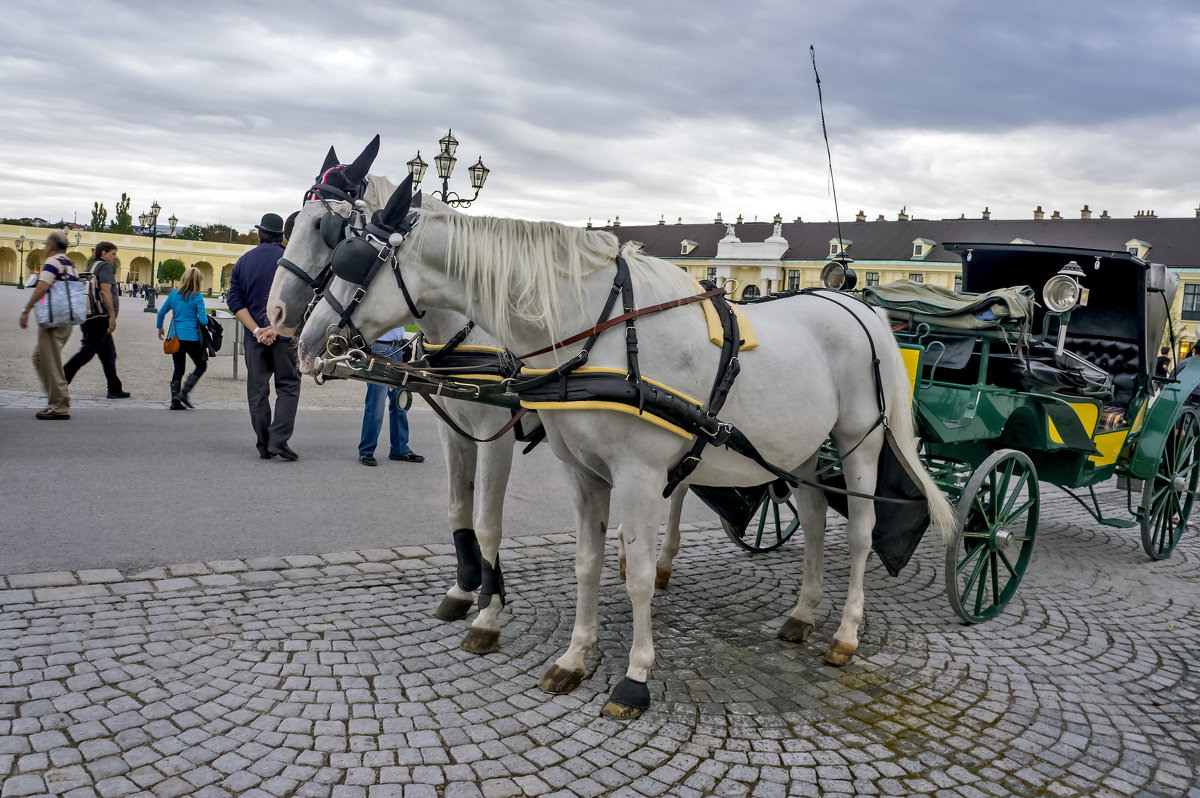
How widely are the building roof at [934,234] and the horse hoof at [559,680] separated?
42.2 meters

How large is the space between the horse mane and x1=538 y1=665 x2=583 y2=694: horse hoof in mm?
1427

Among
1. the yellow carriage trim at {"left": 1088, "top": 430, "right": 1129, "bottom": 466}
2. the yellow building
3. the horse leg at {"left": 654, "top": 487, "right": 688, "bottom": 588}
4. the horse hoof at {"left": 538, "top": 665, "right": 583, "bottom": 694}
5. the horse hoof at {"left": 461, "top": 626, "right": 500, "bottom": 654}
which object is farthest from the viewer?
the yellow building

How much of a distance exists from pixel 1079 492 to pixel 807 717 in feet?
25.4

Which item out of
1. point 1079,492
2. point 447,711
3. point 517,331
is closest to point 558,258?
point 517,331

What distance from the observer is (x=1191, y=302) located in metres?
55.3

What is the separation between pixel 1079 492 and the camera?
9.72m

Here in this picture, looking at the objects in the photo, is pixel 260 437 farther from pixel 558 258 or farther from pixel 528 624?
pixel 558 258

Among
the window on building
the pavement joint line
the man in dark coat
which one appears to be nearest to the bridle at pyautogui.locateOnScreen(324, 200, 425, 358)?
the pavement joint line

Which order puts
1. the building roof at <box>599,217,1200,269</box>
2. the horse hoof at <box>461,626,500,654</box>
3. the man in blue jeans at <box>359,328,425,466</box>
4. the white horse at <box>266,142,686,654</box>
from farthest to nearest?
the building roof at <box>599,217,1200,269</box> → the man in blue jeans at <box>359,328,425,466</box> → the horse hoof at <box>461,626,500,654</box> → the white horse at <box>266,142,686,654</box>

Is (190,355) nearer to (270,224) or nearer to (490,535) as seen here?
(270,224)

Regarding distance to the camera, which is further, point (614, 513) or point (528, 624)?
point (614, 513)

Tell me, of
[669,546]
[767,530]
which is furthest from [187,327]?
[669,546]

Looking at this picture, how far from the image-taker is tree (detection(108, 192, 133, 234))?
9181 centimetres

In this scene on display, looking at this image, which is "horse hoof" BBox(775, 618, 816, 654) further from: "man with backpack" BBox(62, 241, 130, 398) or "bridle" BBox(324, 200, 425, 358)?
"man with backpack" BBox(62, 241, 130, 398)
